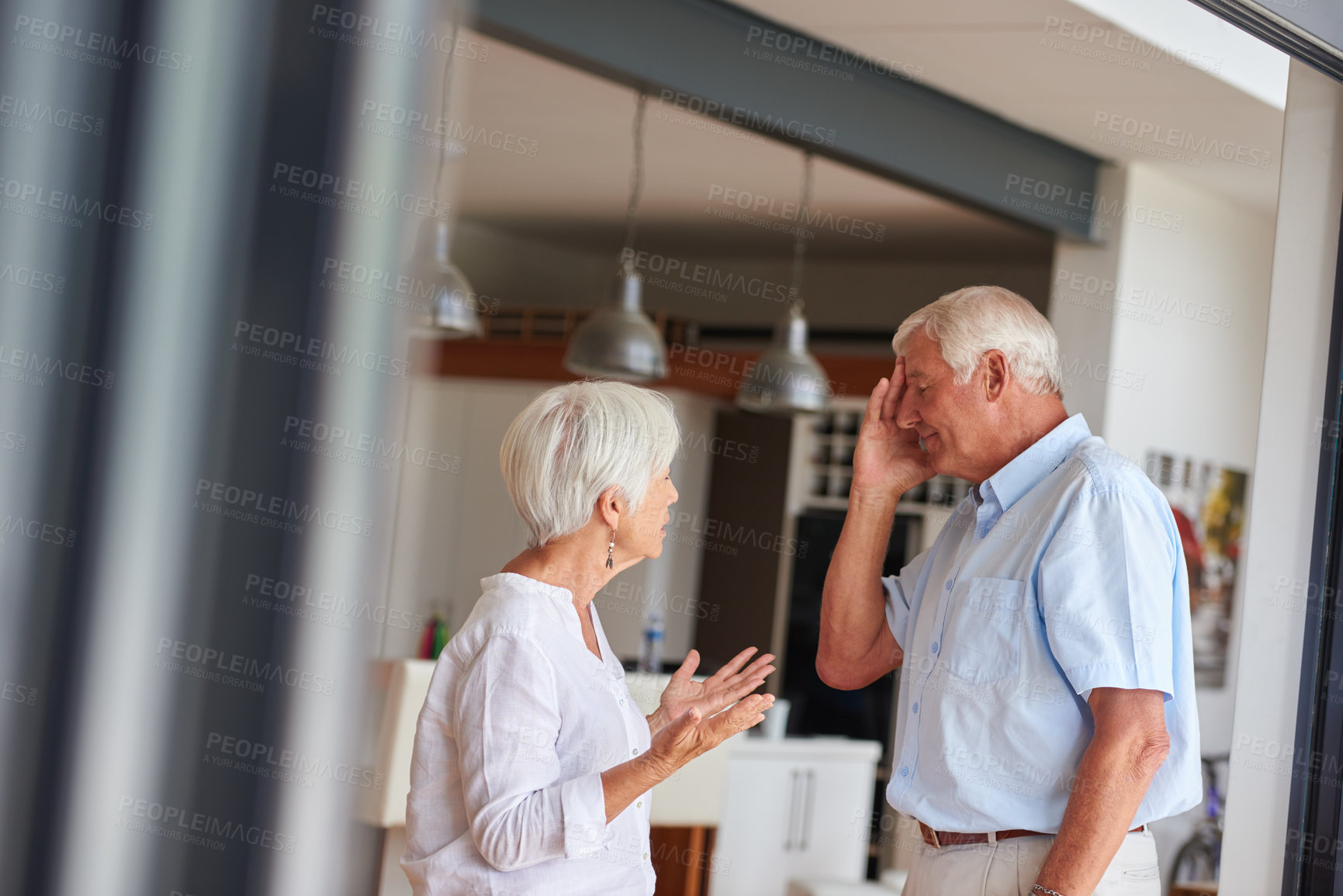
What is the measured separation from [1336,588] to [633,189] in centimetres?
458

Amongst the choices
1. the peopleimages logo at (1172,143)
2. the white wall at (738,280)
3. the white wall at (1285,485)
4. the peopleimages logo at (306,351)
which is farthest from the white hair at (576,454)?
the white wall at (738,280)

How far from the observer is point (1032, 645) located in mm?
1639

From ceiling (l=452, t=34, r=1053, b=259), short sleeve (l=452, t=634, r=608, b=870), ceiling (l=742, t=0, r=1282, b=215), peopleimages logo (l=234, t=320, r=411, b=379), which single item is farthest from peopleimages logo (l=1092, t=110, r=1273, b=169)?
peopleimages logo (l=234, t=320, r=411, b=379)

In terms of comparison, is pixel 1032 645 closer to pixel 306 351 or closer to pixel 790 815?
pixel 306 351

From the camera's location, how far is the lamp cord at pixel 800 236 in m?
5.55

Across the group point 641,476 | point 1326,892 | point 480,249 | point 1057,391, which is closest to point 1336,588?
point 1326,892

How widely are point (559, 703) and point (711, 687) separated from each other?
0.90 feet

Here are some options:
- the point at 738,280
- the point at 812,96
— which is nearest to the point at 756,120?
the point at 812,96

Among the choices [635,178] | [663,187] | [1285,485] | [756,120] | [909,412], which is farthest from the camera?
[663,187]

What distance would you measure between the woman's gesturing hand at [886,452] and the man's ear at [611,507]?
1.52 feet

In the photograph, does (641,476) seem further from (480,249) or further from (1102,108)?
(480,249)

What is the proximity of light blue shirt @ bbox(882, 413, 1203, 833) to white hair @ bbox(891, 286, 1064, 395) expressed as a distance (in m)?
Result: 0.13

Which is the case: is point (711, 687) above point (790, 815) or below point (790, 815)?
above

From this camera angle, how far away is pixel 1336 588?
2.31m
